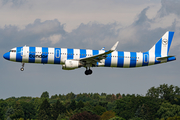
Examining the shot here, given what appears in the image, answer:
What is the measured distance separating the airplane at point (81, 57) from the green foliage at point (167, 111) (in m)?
108

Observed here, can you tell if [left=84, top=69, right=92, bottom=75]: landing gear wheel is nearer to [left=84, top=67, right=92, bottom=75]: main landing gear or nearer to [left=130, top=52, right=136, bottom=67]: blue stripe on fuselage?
[left=84, top=67, right=92, bottom=75]: main landing gear

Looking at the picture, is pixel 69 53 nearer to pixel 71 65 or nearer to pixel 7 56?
pixel 71 65

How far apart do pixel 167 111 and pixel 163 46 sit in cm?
10651

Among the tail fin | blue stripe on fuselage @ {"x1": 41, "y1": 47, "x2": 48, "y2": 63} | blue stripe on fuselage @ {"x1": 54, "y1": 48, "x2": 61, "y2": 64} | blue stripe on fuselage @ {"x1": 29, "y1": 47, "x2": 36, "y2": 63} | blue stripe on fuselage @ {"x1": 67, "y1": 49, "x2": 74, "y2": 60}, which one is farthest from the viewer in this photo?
the tail fin

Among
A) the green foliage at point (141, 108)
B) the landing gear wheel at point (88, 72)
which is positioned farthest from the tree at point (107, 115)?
the landing gear wheel at point (88, 72)

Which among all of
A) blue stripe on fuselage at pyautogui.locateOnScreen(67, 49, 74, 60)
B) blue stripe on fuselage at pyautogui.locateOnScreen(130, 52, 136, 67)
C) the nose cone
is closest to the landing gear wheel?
blue stripe on fuselage at pyautogui.locateOnScreen(67, 49, 74, 60)

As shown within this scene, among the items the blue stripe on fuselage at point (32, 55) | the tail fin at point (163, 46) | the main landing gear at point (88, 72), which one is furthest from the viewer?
the tail fin at point (163, 46)

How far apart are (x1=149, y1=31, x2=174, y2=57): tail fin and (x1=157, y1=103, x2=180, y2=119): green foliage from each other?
104 m

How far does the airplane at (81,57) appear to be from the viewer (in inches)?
2197

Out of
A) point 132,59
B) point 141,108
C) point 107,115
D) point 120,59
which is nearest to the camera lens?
point 120,59

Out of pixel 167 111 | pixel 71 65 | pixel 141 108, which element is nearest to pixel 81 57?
pixel 71 65

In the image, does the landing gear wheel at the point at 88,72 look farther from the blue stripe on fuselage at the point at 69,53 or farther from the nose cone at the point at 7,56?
the nose cone at the point at 7,56

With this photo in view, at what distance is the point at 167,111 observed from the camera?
541ft

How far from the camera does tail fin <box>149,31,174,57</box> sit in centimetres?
6538
